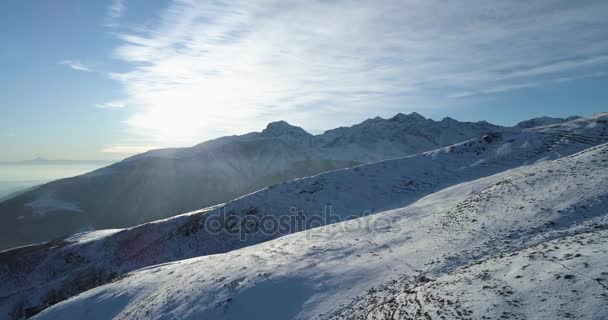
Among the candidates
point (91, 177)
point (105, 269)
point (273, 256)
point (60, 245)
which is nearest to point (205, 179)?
point (91, 177)

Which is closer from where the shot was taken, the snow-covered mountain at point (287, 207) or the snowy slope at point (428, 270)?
the snowy slope at point (428, 270)

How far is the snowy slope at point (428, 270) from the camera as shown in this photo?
10.7 meters

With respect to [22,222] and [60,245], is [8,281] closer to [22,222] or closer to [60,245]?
[60,245]

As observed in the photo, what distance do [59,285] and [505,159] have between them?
69000 mm

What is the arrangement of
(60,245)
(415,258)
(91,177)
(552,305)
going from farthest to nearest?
(91,177) → (60,245) → (415,258) → (552,305)

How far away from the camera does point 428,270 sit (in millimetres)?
16219

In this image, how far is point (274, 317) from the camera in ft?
50.9

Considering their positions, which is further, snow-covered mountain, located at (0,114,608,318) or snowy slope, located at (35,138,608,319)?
snow-covered mountain, located at (0,114,608,318)

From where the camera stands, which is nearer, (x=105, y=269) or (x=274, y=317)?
(x=274, y=317)

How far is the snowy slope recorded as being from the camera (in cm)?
1069

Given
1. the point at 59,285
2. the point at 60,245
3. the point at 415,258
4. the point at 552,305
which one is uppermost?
the point at 552,305

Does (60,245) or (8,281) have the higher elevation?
(60,245)

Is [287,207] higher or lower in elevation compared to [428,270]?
lower

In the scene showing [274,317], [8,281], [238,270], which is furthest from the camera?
[8,281]
